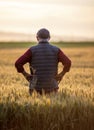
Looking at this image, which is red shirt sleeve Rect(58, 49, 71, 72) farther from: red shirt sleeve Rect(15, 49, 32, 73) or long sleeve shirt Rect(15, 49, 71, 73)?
red shirt sleeve Rect(15, 49, 32, 73)

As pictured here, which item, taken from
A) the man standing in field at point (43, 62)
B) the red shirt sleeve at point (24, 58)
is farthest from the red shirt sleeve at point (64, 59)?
the red shirt sleeve at point (24, 58)

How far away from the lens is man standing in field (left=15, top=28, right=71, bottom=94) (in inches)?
392

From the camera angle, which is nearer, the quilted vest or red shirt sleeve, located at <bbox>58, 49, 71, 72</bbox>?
the quilted vest

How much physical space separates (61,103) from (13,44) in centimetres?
5496

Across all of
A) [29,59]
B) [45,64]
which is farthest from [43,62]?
[29,59]

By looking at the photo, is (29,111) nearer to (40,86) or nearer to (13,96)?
(13,96)

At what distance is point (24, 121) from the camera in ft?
27.9

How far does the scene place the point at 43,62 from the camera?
33.0ft

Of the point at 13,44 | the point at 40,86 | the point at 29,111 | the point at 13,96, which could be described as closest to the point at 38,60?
the point at 40,86

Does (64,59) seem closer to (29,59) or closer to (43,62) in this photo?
(43,62)

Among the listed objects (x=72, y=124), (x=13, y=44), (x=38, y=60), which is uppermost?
(x=38, y=60)

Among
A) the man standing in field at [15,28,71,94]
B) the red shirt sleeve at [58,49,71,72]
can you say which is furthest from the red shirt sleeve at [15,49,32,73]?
the red shirt sleeve at [58,49,71,72]

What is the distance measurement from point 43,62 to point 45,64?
2.0 inches

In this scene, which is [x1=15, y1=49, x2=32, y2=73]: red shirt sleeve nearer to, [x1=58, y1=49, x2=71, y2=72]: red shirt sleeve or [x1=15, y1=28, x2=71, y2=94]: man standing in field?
[x1=15, y1=28, x2=71, y2=94]: man standing in field
